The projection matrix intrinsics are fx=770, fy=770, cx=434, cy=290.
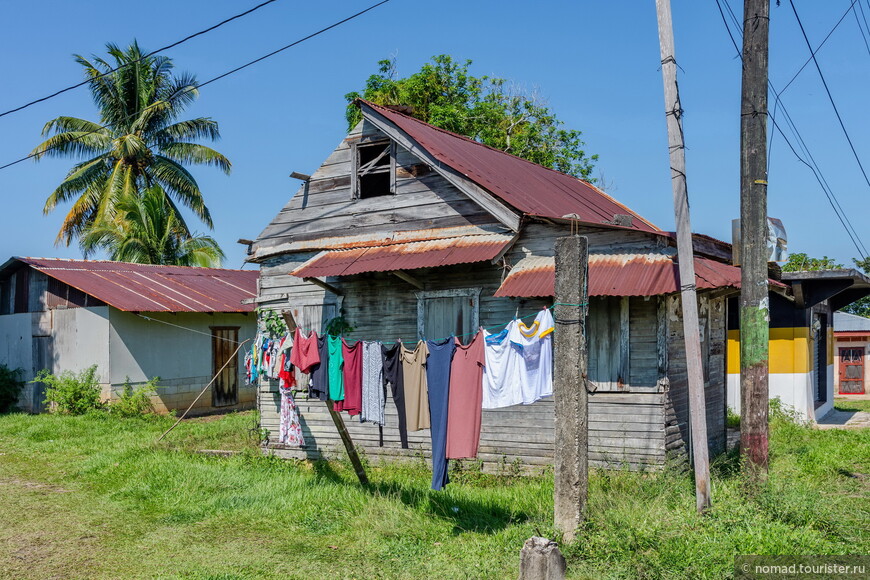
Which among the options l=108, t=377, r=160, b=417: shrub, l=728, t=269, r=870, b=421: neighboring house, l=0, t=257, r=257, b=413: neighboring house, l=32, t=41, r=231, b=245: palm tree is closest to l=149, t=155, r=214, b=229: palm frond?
l=32, t=41, r=231, b=245: palm tree

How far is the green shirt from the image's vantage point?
9422 mm

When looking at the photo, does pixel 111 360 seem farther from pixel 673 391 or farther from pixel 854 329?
pixel 854 329

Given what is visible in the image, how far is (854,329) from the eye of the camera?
27312mm

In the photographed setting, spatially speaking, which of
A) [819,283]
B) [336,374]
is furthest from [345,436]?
[819,283]

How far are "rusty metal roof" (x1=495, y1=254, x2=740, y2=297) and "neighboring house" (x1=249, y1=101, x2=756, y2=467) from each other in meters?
0.03

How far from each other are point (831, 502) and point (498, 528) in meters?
3.52

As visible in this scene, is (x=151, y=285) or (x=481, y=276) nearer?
(x=481, y=276)

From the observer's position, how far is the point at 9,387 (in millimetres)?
19828

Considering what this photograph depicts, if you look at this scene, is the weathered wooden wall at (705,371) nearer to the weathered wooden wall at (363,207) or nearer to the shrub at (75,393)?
the weathered wooden wall at (363,207)

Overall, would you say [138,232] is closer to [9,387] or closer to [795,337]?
[9,387]

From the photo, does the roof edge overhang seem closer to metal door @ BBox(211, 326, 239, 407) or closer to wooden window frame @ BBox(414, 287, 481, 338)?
wooden window frame @ BBox(414, 287, 481, 338)

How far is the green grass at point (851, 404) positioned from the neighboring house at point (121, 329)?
1753cm

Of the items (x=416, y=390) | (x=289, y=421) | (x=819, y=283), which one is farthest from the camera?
(x=819, y=283)

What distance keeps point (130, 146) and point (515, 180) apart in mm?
20826
